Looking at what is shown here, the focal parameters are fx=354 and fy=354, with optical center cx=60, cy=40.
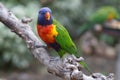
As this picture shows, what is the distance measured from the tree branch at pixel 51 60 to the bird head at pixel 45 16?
0.39ft

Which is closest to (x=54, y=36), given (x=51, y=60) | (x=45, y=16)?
(x=45, y=16)

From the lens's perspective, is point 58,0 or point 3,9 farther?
point 58,0

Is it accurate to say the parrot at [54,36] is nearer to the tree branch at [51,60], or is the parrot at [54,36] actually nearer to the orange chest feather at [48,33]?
the orange chest feather at [48,33]

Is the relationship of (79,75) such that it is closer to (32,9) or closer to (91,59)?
(32,9)

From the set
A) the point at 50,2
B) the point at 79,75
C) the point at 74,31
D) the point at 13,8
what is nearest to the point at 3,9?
the point at 79,75

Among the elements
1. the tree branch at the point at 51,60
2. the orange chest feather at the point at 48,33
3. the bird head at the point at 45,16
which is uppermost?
the bird head at the point at 45,16

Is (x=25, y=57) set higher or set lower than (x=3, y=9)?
higher

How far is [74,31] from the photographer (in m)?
6.67

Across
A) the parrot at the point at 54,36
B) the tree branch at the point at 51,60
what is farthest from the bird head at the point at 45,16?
the tree branch at the point at 51,60

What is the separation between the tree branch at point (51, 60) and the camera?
1.65 meters

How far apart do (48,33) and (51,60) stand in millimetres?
305

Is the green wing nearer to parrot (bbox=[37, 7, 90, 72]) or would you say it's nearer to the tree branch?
parrot (bbox=[37, 7, 90, 72])

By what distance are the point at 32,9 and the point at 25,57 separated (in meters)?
0.80

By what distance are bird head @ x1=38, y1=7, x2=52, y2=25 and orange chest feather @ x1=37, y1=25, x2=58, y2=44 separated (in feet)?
0.10
